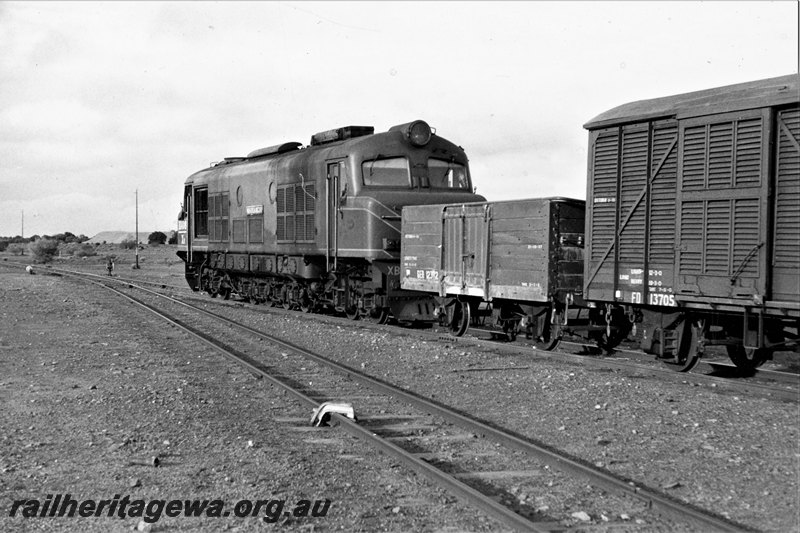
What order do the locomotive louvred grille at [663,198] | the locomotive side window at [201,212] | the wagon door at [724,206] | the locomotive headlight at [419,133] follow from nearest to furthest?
1. the wagon door at [724,206]
2. the locomotive louvred grille at [663,198]
3. the locomotive headlight at [419,133]
4. the locomotive side window at [201,212]

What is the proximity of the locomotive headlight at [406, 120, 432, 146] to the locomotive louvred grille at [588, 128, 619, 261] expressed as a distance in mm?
5998

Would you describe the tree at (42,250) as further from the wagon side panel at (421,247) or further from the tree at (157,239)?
the wagon side panel at (421,247)

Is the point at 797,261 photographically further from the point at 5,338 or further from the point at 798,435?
the point at 5,338

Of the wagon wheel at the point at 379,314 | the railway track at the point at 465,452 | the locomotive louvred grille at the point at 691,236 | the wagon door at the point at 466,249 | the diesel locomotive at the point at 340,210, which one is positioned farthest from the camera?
the wagon wheel at the point at 379,314

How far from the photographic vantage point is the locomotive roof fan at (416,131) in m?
16.9

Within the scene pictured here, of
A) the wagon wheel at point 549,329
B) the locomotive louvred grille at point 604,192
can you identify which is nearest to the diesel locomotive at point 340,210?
the wagon wheel at point 549,329

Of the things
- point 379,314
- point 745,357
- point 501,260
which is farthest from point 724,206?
point 379,314

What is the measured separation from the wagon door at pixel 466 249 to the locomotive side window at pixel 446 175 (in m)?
2.92

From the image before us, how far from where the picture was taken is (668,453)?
6723 millimetres

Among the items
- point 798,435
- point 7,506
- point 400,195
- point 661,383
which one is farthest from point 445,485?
point 400,195

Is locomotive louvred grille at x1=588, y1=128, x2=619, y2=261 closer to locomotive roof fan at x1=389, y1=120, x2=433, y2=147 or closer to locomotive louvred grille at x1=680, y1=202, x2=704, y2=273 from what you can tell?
locomotive louvred grille at x1=680, y1=202, x2=704, y2=273

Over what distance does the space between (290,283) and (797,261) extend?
13836 mm

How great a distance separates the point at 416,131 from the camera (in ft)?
55.8

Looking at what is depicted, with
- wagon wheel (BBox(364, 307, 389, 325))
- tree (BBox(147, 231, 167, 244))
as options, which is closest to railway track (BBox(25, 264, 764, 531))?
wagon wheel (BBox(364, 307, 389, 325))
